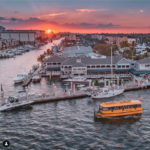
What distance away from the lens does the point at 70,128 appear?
101 ft

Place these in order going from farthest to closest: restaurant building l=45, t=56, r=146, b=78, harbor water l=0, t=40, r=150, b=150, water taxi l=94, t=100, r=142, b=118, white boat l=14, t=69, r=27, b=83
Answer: restaurant building l=45, t=56, r=146, b=78 → white boat l=14, t=69, r=27, b=83 → water taxi l=94, t=100, r=142, b=118 → harbor water l=0, t=40, r=150, b=150

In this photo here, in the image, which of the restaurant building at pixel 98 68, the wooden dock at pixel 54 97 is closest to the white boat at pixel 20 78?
the restaurant building at pixel 98 68

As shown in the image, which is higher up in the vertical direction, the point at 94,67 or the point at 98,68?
the point at 94,67

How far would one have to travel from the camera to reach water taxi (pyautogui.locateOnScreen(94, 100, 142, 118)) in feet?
112

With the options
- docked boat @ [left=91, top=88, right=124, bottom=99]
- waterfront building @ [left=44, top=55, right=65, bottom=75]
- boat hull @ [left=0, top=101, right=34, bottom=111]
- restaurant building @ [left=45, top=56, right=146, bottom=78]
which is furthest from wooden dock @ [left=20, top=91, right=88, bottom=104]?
waterfront building @ [left=44, top=55, right=65, bottom=75]

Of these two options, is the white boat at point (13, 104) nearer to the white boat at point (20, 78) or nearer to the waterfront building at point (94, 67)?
the white boat at point (20, 78)

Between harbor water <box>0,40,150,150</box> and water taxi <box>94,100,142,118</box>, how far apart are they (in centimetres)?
90

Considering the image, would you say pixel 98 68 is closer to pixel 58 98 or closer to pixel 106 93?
pixel 106 93

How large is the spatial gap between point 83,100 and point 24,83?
20093 millimetres

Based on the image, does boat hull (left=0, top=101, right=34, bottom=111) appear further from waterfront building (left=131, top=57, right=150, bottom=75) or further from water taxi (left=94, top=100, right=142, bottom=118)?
waterfront building (left=131, top=57, right=150, bottom=75)

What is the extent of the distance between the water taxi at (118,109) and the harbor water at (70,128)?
35.4 inches

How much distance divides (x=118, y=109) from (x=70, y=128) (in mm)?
8914

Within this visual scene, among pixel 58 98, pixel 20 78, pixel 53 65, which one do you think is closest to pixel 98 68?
pixel 53 65

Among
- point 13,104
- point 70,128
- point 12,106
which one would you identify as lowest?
point 70,128
